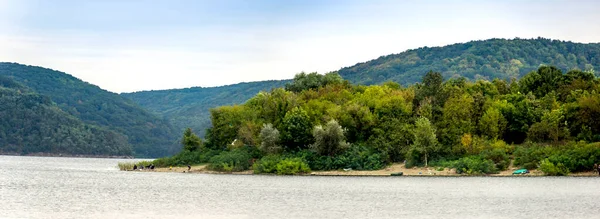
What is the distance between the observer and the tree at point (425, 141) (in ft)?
294

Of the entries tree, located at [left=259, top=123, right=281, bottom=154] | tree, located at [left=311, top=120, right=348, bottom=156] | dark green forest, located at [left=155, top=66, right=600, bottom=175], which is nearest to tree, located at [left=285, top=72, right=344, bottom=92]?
dark green forest, located at [left=155, top=66, right=600, bottom=175]

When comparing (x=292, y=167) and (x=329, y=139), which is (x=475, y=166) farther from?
(x=292, y=167)

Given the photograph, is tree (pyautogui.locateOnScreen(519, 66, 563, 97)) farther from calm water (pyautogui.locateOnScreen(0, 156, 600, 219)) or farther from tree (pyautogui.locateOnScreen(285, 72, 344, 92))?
calm water (pyautogui.locateOnScreen(0, 156, 600, 219))

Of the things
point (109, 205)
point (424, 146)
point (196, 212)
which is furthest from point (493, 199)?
point (424, 146)

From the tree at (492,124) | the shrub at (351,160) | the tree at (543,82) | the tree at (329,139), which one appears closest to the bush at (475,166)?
the tree at (492,124)

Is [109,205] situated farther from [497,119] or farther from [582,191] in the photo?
[497,119]

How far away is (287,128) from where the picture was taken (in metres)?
97.2

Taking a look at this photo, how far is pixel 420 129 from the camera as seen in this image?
90.6 metres

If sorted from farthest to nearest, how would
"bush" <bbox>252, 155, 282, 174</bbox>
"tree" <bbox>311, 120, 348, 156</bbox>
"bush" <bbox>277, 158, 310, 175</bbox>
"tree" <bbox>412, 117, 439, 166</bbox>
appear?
"bush" <bbox>252, 155, 282, 174</bbox> → "bush" <bbox>277, 158, 310, 175</bbox> → "tree" <bbox>311, 120, 348, 156</bbox> → "tree" <bbox>412, 117, 439, 166</bbox>

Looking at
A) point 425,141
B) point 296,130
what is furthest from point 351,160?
point 425,141

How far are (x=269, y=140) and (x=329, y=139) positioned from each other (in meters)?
7.44

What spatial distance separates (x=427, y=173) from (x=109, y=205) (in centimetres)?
4498

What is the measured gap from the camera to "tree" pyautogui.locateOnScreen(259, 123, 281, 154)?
312 ft

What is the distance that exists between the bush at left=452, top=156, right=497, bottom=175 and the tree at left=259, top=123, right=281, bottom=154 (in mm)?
21665
